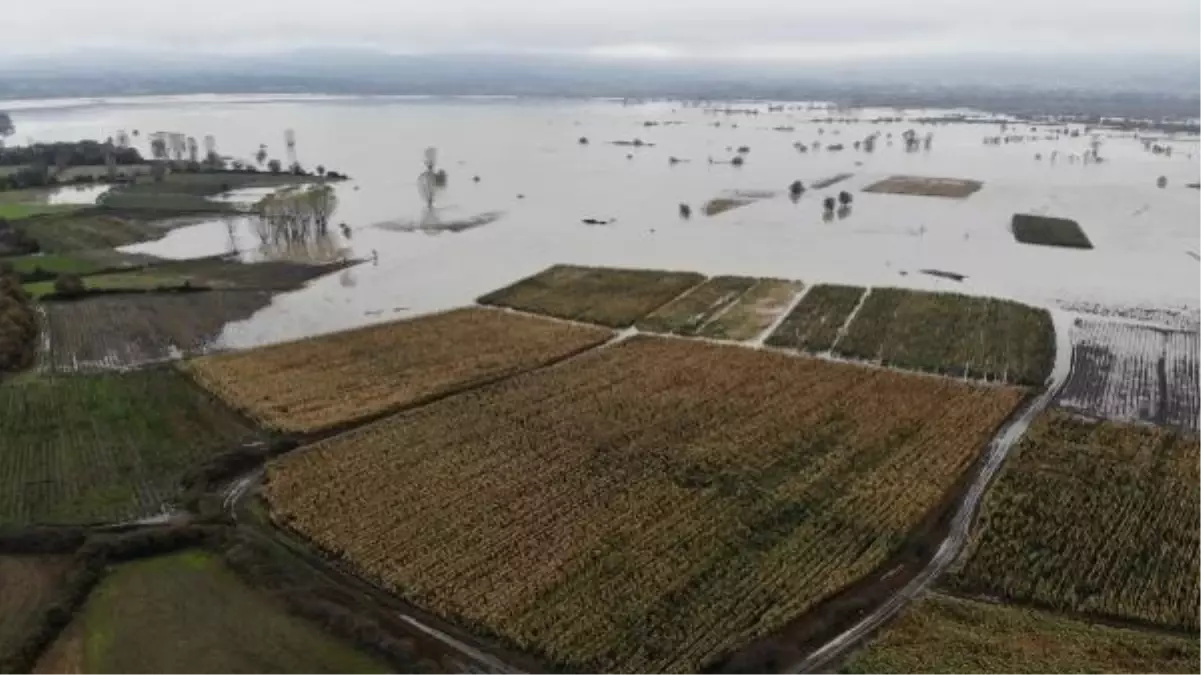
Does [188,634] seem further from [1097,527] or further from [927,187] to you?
[927,187]

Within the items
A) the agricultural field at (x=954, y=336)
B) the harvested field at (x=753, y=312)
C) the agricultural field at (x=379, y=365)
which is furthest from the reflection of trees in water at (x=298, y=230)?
the agricultural field at (x=954, y=336)

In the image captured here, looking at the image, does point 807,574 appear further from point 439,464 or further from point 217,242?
point 217,242

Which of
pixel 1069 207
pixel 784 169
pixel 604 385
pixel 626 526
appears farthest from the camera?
pixel 784 169

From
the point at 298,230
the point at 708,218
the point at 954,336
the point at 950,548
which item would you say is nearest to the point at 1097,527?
the point at 950,548

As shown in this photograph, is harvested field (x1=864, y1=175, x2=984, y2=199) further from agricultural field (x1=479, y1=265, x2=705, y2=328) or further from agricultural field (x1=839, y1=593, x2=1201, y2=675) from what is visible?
agricultural field (x1=839, y1=593, x2=1201, y2=675)

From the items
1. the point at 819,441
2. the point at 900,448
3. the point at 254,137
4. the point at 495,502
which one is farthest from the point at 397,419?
the point at 254,137

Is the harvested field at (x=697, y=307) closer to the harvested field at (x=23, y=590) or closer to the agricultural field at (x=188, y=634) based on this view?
the agricultural field at (x=188, y=634)

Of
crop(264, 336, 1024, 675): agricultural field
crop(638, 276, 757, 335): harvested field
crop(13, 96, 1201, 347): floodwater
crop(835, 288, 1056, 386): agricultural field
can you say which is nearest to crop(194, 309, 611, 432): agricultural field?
crop(264, 336, 1024, 675): agricultural field
